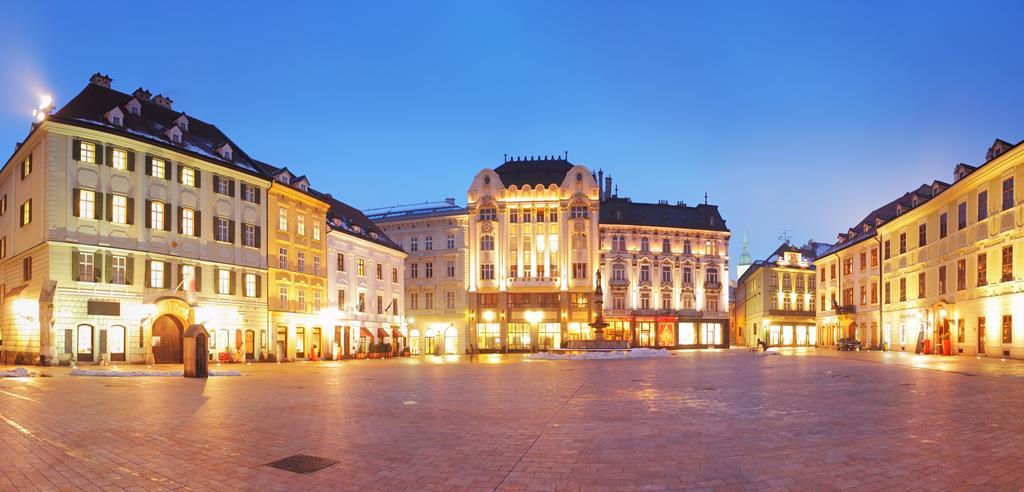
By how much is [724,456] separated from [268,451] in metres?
5.76

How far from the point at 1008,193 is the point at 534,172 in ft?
162

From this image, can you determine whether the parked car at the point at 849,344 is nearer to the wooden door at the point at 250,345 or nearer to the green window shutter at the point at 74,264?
the wooden door at the point at 250,345

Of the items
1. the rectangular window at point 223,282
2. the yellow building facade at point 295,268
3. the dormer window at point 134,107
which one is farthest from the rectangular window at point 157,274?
the dormer window at point 134,107

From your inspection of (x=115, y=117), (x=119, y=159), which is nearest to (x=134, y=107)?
(x=115, y=117)

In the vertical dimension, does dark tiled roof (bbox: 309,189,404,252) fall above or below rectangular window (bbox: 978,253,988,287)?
above

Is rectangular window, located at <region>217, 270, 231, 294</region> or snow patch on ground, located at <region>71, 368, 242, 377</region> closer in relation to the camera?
snow patch on ground, located at <region>71, 368, 242, 377</region>

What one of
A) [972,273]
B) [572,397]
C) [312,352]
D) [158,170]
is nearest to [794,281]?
[972,273]

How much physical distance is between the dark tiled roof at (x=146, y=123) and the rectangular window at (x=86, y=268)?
6.76 m

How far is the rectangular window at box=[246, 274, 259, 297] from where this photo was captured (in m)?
46.4

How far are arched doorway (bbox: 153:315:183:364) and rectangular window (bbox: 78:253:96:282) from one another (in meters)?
4.60

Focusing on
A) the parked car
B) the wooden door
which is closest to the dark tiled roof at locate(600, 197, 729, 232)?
the parked car

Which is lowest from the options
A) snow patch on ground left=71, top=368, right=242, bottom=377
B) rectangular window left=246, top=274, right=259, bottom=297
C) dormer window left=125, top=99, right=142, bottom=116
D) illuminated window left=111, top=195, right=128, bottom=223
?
snow patch on ground left=71, top=368, right=242, bottom=377

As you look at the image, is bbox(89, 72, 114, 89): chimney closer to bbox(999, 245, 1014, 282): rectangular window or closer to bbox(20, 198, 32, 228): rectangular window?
bbox(20, 198, 32, 228): rectangular window

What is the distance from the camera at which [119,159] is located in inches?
1489
